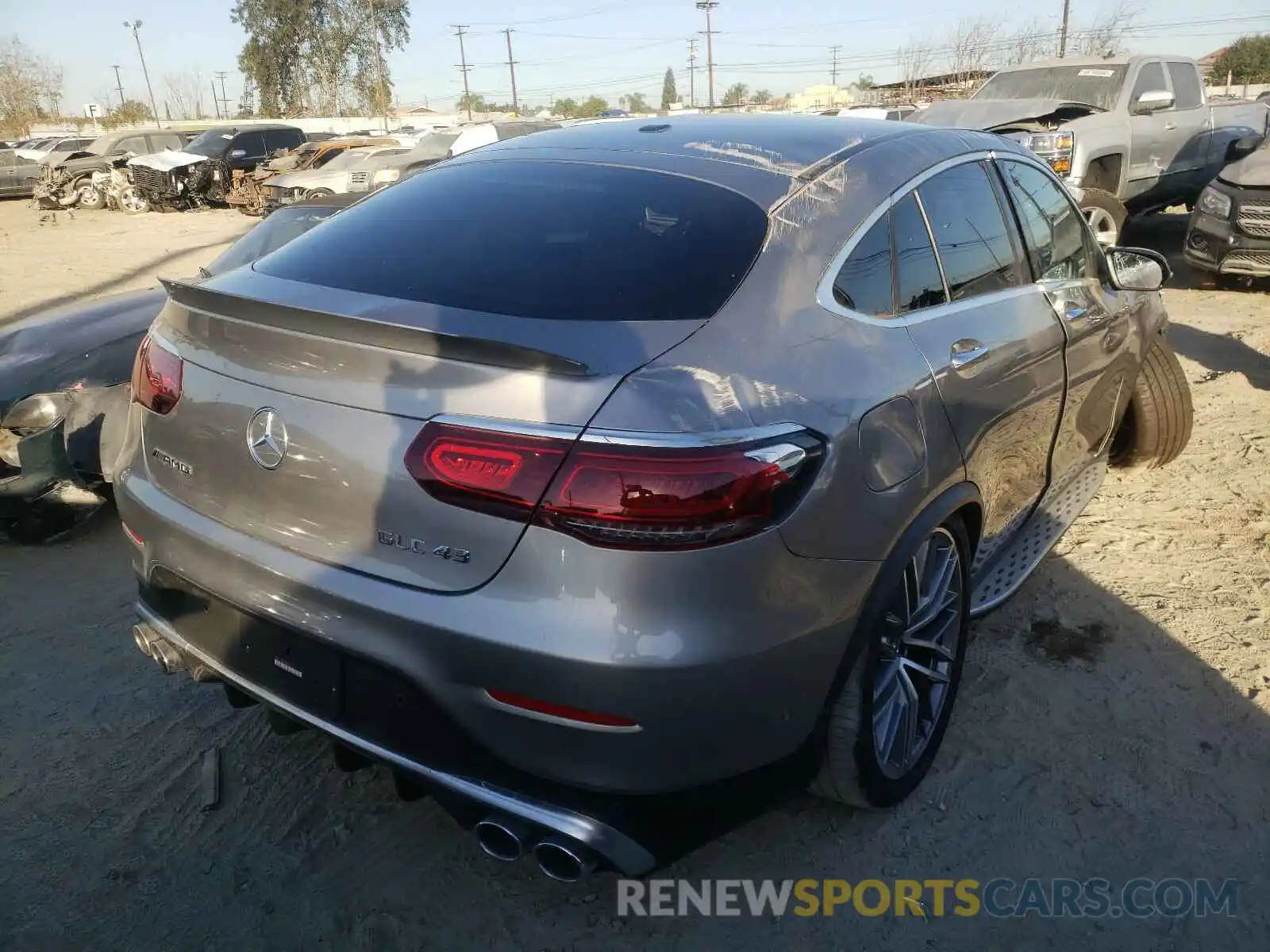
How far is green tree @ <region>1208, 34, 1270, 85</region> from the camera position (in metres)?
40.6

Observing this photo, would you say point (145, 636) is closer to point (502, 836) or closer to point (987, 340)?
point (502, 836)

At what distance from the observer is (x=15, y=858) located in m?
2.41

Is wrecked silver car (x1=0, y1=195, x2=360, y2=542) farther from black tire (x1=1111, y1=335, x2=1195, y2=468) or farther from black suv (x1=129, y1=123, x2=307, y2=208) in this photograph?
black suv (x1=129, y1=123, x2=307, y2=208)

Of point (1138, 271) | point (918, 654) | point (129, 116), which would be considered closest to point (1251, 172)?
point (1138, 271)

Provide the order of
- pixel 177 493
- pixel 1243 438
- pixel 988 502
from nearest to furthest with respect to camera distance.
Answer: pixel 177 493
pixel 988 502
pixel 1243 438

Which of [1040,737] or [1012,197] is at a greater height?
[1012,197]

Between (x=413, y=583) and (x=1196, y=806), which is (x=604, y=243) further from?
(x=1196, y=806)

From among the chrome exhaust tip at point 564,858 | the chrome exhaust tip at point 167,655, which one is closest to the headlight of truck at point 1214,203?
the chrome exhaust tip at point 564,858

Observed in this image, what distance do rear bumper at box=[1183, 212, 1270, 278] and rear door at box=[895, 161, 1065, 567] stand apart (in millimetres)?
6457

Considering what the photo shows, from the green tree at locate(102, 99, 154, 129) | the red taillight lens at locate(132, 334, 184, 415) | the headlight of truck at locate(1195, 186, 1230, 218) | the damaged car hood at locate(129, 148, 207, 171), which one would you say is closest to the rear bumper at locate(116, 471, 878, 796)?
the red taillight lens at locate(132, 334, 184, 415)

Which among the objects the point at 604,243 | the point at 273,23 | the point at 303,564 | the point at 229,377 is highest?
the point at 273,23

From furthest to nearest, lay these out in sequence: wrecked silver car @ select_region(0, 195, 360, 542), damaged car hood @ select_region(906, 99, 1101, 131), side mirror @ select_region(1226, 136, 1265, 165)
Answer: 1. side mirror @ select_region(1226, 136, 1265, 165)
2. damaged car hood @ select_region(906, 99, 1101, 131)
3. wrecked silver car @ select_region(0, 195, 360, 542)

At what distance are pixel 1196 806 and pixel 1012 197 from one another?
195 cm

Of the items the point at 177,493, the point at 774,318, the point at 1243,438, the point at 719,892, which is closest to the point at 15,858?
the point at 177,493
